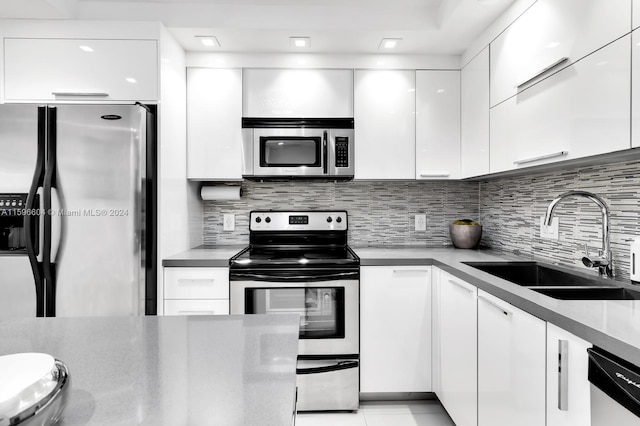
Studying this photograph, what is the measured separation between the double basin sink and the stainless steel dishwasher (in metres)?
0.50

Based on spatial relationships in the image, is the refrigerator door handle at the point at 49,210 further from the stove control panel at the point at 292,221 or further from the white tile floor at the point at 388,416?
the white tile floor at the point at 388,416

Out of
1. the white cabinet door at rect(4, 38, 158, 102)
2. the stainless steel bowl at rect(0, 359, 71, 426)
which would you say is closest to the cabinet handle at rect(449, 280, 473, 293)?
the stainless steel bowl at rect(0, 359, 71, 426)

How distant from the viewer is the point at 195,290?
7.23 ft

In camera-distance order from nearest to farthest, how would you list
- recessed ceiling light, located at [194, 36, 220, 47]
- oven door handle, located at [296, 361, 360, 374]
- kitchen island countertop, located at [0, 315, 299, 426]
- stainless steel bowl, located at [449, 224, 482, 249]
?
kitchen island countertop, located at [0, 315, 299, 426] → oven door handle, located at [296, 361, 360, 374] → recessed ceiling light, located at [194, 36, 220, 47] → stainless steel bowl, located at [449, 224, 482, 249]

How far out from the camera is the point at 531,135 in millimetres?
A: 1729

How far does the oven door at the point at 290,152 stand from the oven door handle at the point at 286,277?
2.27ft

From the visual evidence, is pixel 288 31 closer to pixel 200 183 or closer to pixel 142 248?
pixel 200 183

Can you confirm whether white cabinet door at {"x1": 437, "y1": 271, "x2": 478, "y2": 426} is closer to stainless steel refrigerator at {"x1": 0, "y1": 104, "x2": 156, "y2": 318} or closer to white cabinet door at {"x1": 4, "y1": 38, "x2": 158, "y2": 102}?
stainless steel refrigerator at {"x1": 0, "y1": 104, "x2": 156, "y2": 318}

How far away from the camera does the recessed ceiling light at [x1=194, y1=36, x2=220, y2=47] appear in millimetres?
2322

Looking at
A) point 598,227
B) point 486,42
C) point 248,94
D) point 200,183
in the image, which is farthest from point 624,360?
point 200,183

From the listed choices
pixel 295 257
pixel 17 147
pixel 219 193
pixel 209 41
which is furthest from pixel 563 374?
pixel 17 147

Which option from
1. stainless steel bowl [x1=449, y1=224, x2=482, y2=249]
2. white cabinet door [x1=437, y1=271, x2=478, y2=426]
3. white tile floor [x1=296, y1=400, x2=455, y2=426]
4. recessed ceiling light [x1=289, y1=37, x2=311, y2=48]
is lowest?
white tile floor [x1=296, y1=400, x2=455, y2=426]

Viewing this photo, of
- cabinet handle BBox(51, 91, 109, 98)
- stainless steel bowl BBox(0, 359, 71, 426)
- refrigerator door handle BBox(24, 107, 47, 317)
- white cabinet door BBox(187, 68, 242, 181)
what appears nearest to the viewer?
stainless steel bowl BBox(0, 359, 71, 426)

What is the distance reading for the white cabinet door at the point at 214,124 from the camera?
2.53 m
